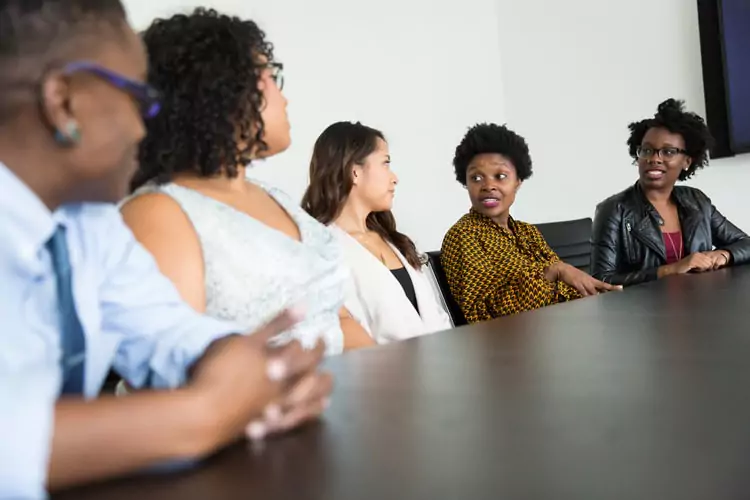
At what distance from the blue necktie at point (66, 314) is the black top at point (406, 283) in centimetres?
145

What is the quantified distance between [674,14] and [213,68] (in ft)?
10.3

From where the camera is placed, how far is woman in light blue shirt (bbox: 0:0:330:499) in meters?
0.42

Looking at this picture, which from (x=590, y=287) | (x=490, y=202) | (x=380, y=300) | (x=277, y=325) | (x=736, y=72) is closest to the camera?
(x=277, y=325)

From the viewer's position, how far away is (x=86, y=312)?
576mm

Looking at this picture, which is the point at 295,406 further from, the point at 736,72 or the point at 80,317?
the point at 736,72

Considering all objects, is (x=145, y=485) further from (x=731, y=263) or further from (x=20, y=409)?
(x=731, y=263)

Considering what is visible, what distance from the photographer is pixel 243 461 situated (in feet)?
1.55

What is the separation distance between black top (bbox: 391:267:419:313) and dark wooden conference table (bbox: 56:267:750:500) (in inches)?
45.4

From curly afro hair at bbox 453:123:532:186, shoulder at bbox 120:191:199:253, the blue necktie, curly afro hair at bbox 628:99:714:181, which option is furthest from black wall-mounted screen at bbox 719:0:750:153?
the blue necktie

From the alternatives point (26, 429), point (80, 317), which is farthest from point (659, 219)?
point (26, 429)

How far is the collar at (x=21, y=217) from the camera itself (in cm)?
49

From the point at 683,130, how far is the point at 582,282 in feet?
3.16

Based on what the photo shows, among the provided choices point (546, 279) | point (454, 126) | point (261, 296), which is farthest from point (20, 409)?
point (454, 126)

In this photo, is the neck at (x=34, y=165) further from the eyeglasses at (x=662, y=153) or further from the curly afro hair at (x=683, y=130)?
the curly afro hair at (x=683, y=130)
